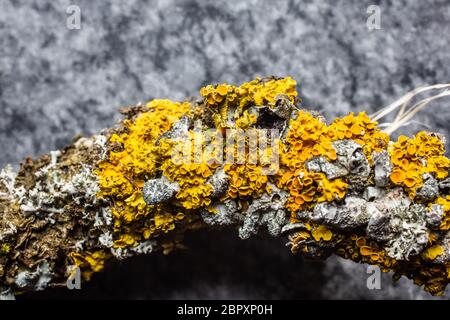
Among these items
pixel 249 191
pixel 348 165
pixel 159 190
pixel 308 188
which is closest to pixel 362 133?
pixel 348 165

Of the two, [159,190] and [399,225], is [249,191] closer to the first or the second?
[159,190]

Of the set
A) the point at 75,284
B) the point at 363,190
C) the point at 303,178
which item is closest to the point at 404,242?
the point at 363,190

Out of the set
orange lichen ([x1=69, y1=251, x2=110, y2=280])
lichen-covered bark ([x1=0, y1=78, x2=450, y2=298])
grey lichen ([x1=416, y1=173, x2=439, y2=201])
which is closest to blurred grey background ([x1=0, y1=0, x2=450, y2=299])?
orange lichen ([x1=69, y1=251, x2=110, y2=280])

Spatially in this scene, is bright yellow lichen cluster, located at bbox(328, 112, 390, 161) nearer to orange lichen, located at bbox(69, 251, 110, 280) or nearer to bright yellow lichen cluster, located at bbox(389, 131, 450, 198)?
bright yellow lichen cluster, located at bbox(389, 131, 450, 198)

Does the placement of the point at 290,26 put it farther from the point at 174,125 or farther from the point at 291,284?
the point at 291,284

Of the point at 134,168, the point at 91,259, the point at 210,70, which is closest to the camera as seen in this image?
the point at 134,168

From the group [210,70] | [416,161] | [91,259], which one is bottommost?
[91,259]

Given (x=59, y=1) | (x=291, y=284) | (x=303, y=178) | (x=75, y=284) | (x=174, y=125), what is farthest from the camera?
(x=59, y=1)
